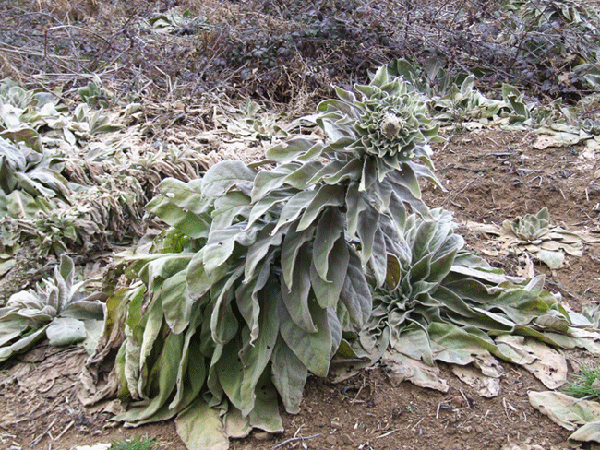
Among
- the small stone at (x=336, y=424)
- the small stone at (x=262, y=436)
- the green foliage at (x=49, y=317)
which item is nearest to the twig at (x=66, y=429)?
the green foliage at (x=49, y=317)

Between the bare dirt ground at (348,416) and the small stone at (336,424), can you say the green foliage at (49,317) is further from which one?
the small stone at (336,424)

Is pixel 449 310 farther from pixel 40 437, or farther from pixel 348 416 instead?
pixel 40 437

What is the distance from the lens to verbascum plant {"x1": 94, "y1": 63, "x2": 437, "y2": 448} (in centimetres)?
219

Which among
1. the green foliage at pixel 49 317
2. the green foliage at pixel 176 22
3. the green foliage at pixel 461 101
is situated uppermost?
the green foliage at pixel 176 22

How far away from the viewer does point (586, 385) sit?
2.52 meters

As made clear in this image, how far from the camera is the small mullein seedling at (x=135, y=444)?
7.43 ft

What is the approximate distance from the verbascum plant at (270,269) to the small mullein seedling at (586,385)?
114 cm

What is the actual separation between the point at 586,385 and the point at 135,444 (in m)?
2.24

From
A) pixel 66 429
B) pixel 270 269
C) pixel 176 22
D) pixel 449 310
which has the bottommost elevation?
pixel 66 429

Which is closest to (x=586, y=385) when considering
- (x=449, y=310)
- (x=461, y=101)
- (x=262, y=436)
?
(x=449, y=310)

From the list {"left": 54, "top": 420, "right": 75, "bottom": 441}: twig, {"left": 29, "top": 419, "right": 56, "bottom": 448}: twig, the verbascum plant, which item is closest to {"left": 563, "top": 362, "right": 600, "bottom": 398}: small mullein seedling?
the verbascum plant

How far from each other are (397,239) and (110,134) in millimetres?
3745

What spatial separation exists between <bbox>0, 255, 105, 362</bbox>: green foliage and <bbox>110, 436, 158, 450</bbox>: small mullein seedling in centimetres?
77

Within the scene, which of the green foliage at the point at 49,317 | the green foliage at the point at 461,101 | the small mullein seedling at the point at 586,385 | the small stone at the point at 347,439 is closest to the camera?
the small stone at the point at 347,439
